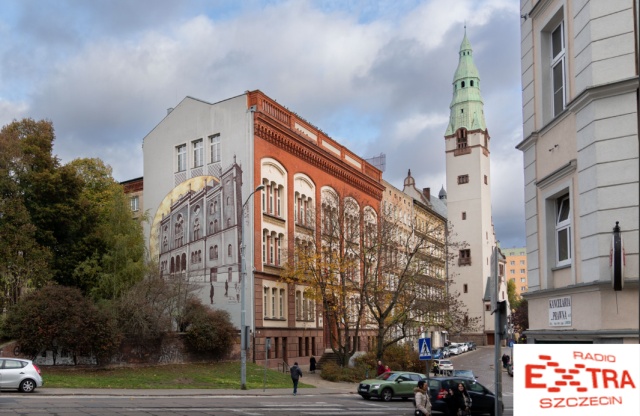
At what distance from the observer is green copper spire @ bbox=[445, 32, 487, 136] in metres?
106

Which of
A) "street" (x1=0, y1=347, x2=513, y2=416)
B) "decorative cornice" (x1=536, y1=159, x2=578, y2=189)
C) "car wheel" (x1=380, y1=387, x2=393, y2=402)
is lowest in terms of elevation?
"car wheel" (x1=380, y1=387, x2=393, y2=402)

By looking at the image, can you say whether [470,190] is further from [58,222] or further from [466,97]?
[58,222]

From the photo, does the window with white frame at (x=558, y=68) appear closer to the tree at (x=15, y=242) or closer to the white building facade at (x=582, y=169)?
the white building facade at (x=582, y=169)

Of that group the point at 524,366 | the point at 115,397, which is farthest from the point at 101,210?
the point at 524,366

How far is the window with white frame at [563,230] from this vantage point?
11.2 m

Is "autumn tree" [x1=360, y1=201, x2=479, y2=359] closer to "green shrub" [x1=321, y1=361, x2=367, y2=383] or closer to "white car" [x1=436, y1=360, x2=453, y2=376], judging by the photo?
"green shrub" [x1=321, y1=361, x2=367, y2=383]

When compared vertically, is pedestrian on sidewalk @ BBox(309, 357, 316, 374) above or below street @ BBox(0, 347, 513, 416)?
below

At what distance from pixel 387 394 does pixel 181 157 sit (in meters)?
26.7

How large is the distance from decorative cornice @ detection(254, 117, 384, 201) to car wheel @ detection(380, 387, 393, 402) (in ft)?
71.2

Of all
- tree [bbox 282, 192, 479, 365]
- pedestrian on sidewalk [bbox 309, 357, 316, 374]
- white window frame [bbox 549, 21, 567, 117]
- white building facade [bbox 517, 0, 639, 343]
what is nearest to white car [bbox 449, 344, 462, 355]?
tree [bbox 282, 192, 479, 365]

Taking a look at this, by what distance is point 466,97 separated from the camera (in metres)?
109

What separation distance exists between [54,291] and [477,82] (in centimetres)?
8518

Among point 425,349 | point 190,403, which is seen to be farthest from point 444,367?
point 190,403

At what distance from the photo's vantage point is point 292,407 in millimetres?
25750
